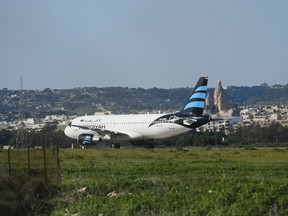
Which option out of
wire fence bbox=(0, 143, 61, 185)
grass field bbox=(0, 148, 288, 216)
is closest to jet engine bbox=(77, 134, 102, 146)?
wire fence bbox=(0, 143, 61, 185)

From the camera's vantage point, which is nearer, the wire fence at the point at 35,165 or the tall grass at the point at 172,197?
the tall grass at the point at 172,197

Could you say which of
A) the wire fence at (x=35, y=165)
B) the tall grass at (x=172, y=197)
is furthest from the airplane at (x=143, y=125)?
the tall grass at (x=172, y=197)

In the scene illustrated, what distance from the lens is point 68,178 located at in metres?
28.5

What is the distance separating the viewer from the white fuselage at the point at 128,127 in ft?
238

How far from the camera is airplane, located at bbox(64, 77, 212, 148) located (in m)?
71.4

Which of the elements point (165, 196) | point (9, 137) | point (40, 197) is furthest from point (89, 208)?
point (9, 137)

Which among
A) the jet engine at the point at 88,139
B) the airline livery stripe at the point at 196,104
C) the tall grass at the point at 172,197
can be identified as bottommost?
the jet engine at the point at 88,139

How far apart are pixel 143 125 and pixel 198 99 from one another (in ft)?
21.7

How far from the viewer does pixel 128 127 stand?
3027 inches

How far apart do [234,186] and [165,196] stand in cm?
186

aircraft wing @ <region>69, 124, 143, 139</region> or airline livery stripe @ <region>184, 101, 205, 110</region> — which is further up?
airline livery stripe @ <region>184, 101, 205, 110</region>

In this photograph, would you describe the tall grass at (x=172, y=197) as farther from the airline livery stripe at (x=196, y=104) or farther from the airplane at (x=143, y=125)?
the airline livery stripe at (x=196, y=104)

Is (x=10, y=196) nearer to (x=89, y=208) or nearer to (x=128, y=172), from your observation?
(x=89, y=208)

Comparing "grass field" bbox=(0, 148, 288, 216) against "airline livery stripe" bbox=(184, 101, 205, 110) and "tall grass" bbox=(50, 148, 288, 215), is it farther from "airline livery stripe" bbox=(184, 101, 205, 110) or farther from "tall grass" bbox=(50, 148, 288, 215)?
"airline livery stripe" bbox=(184, 101, 205, 110)
